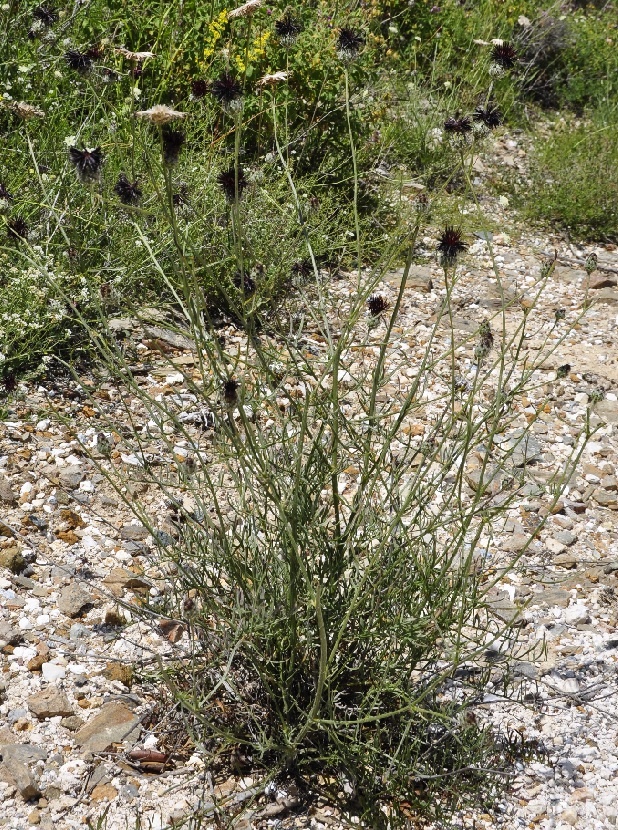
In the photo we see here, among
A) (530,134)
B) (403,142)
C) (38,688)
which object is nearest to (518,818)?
(38,688)

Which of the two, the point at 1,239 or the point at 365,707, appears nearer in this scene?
the point at 365,707

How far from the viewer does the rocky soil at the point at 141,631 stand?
93.7 inches

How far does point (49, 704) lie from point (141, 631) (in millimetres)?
370

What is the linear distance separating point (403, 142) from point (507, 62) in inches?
134

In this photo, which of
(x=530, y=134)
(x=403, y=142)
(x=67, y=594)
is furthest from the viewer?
(x=530, y=134)

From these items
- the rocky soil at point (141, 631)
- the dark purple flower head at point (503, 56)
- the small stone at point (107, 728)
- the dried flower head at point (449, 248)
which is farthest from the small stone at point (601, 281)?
the small stone at point (107, 728)

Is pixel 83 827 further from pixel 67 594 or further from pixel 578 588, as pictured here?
pixel 578 588

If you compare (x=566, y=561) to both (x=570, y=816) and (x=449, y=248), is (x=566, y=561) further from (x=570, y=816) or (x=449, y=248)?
(x=449, y=248)

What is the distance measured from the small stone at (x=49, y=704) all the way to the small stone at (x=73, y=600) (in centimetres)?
32

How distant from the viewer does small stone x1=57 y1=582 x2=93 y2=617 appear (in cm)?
287

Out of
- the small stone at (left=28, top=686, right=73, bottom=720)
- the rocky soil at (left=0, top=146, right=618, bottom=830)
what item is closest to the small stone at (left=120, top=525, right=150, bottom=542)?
the rocky soil at (left=0, top=146, right=618, bottom=830)

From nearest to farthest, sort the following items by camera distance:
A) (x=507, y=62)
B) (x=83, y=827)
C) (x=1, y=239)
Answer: (x=83, y=827)
(x=507, y=62)
(x=1, y=239)

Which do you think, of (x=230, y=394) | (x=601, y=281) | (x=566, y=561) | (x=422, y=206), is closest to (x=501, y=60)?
(x=422, y=206)

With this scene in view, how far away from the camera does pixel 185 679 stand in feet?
8.46
